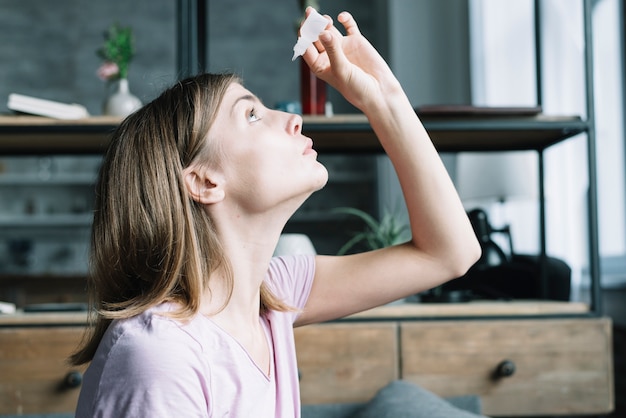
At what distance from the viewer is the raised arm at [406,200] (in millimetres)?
1121

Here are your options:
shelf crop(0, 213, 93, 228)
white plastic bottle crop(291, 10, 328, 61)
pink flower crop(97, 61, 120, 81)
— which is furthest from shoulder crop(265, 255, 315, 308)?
shelf crop(0, 213, 93, 228)

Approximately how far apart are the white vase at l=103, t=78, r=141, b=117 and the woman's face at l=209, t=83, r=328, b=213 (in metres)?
1.04

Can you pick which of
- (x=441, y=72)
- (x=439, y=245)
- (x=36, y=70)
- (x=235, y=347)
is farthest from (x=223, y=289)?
(x=36, y=70)

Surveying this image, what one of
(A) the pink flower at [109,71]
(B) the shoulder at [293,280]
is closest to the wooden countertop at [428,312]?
(B) the shoulder at [293,280]

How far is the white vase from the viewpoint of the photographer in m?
2.00

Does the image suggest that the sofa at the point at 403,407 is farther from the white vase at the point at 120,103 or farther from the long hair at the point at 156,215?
the white vase at the point at 120,103

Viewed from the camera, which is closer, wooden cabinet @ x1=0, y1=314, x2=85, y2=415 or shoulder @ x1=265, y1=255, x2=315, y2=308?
shoulder @ x1=265, y1=255, x2=315, y2=308

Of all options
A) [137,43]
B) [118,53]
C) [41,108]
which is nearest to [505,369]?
[41,108]

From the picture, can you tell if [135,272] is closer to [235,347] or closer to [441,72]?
[235,347]

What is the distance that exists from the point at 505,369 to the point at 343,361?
385 mm

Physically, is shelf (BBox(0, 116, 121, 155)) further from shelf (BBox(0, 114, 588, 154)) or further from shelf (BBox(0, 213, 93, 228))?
shelf (BBox(0, 213, 93, 228))

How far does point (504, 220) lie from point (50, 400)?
241cm

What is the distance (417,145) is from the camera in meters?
1.14

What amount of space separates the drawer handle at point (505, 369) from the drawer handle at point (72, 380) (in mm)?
981
